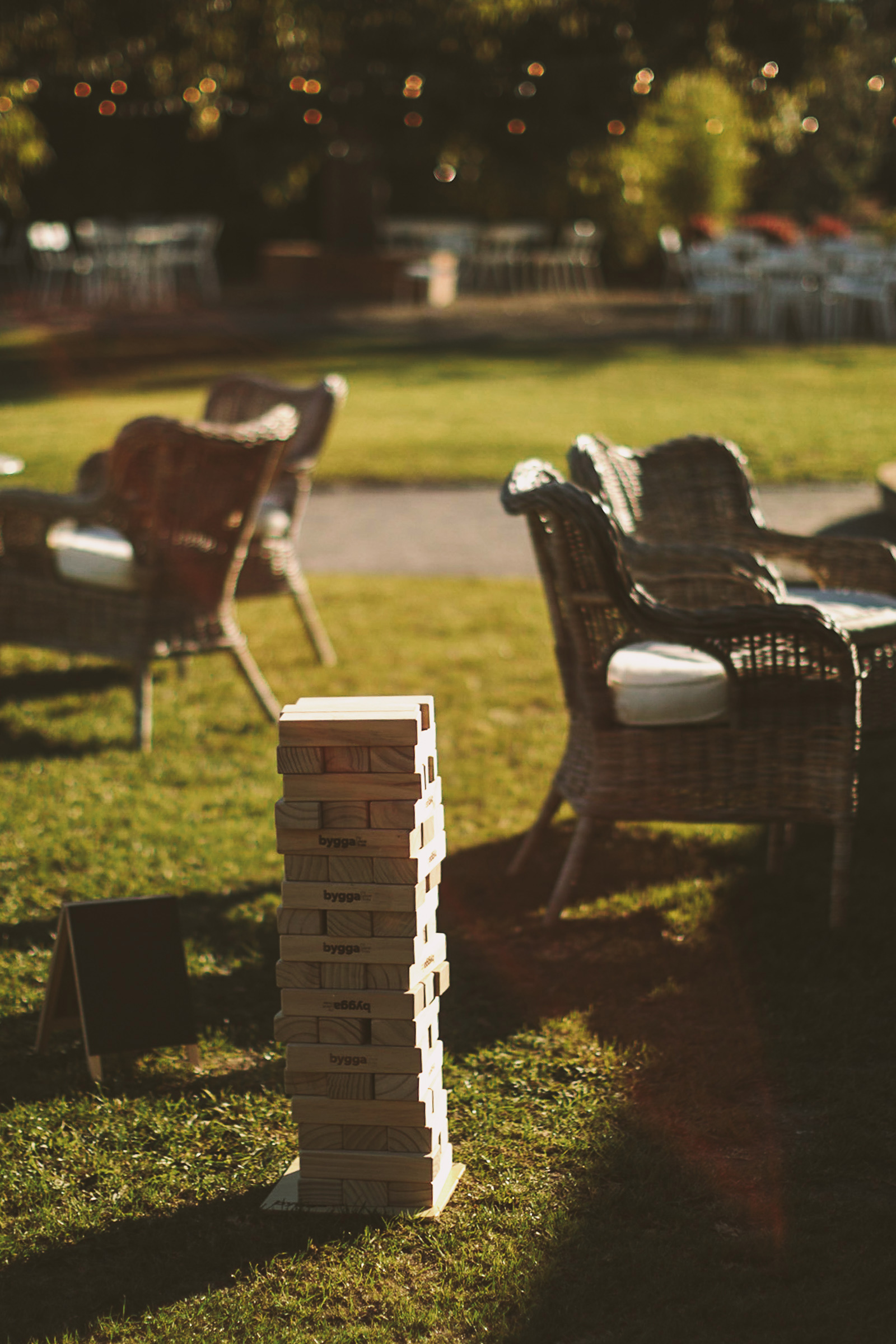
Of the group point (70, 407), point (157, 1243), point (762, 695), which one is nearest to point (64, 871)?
point (157, 1243)

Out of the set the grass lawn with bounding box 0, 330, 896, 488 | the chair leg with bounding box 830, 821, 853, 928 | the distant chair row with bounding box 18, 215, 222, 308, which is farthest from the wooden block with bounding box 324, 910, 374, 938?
the distant chair row with bounding box 18, 215, 222, 308

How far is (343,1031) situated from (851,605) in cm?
225

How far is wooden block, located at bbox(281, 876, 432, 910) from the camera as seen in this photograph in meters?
2.33

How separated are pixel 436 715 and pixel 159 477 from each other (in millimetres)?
1247

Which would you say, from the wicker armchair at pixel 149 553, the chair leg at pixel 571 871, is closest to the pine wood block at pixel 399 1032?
the chair leg at pixel 571 871

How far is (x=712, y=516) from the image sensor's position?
4461 mm

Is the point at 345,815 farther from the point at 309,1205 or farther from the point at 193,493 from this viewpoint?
the point at 193,493

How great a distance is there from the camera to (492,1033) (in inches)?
120

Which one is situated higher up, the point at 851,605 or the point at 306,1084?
the point at 851,605

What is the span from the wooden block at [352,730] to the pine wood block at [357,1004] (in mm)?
412

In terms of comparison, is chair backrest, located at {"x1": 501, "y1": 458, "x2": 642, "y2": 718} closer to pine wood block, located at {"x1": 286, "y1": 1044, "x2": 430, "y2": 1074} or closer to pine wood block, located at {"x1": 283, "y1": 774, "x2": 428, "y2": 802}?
pine wood block, located at {"x1": 283, "y1": 774, "x2": 428, "y2": 802}

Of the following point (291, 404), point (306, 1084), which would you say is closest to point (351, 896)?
point (306, 1084)

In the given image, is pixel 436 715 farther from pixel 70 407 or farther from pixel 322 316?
pixel 322 316

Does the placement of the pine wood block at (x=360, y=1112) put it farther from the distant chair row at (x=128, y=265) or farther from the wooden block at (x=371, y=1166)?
the distant chair row at (x=128, y=265)
